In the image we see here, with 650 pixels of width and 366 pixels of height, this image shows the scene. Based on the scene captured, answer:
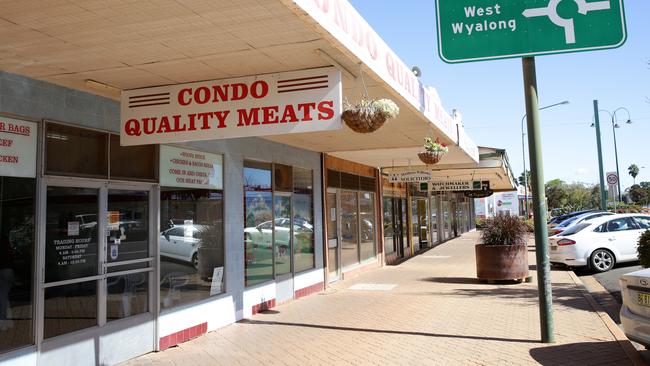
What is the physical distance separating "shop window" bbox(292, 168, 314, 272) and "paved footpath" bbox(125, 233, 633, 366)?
0.81 metres

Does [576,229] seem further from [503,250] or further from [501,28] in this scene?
[501,28]

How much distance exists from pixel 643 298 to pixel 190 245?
5711 millimetres

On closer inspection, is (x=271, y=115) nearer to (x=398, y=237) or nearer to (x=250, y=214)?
(x=250, y=214)

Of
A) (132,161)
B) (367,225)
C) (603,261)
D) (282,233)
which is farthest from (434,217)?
(132,161)

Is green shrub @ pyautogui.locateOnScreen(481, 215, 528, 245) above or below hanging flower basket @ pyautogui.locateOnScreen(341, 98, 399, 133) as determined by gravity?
below

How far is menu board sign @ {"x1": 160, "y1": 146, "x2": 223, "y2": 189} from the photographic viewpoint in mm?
7191

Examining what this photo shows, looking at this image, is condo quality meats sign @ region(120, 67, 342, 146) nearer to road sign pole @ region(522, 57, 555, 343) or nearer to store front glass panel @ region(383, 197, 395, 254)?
road sign pole @ region(522, 57, 555, 343)

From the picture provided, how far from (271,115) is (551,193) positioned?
300 ft

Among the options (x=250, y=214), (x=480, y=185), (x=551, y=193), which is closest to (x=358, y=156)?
(x=250, y=214)

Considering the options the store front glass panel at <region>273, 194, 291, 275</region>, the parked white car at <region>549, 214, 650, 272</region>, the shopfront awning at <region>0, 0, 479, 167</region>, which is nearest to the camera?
the shopfront awning at <region>0, 0, 479, 167</region>

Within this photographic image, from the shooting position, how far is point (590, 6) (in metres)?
6.07

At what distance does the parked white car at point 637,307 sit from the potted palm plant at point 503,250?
6.07m

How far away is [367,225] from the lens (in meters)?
15.7

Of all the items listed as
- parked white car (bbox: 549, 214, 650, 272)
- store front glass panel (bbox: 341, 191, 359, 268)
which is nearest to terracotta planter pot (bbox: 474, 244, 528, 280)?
parked white car (bbox: 549, 214, 650, 272)
